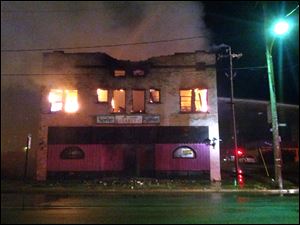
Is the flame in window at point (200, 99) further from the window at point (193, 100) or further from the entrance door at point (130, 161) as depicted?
the entrance door at point (130, 161)

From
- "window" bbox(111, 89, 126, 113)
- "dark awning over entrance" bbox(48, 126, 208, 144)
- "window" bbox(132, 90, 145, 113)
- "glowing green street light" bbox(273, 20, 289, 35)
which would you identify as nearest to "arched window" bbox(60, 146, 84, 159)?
"dark awning over entrance" bbox(48, 126, 208, 144)

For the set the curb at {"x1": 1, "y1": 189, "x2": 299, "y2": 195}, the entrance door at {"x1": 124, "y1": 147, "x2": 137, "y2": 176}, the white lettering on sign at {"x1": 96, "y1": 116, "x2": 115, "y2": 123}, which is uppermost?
the white lettering on sign at {"x1": 96, "y1": 116, "x2": 115, "y2": 123}

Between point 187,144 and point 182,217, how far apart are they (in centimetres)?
1633

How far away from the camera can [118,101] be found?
2880cm

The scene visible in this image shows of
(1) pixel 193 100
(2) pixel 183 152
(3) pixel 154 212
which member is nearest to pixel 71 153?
(2) pixel 183 152

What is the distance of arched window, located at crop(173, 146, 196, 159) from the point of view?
2820 cm

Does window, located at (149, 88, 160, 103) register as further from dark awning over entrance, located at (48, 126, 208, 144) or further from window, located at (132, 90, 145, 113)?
dark awning over entrance, located at (48, 126, 208, 144)

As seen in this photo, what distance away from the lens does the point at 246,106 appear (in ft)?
137

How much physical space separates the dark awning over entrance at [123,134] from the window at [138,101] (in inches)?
50.6

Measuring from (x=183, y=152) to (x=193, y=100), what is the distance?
345cm

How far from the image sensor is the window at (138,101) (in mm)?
28672

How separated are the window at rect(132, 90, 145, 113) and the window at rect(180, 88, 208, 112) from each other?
2564mm

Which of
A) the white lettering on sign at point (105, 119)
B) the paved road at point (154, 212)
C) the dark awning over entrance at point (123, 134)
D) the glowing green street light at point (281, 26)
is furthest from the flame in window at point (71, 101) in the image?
the glowing green street light at point (281, 26)

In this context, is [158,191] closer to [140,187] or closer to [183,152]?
[140,187]
